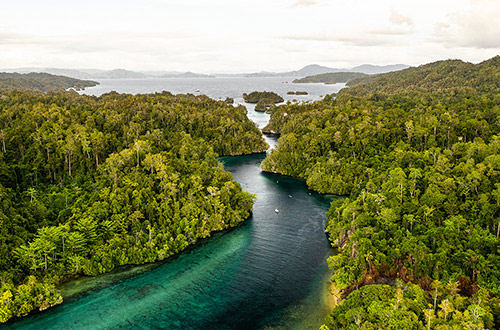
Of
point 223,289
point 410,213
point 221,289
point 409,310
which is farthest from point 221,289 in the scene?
point 410,213

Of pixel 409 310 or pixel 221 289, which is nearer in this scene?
pixel 409 310

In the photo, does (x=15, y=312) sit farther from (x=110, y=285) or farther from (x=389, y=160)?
(x=389, y=160)

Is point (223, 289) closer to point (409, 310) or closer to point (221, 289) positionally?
point (221, 289)

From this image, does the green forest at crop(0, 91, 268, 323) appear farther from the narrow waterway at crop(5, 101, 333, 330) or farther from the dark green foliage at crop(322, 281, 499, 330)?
the dark green foliage at crop(322, 281, 499, 330)

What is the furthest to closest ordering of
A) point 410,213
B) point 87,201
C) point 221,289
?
point 87,201 < point 410,213 < point 221,289

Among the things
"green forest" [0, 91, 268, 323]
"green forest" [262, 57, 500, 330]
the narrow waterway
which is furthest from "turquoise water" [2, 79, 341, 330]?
"green forest" [262, 57, 500, 330]

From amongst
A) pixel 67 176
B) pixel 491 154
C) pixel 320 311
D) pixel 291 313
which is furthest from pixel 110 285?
pixel 491 154
